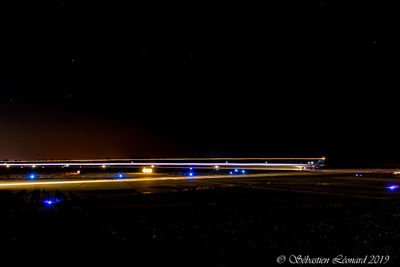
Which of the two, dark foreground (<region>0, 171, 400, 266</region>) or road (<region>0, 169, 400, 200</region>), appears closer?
dark foreground (<region>0, 171, 400, 266</region>)

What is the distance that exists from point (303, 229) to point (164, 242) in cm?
353

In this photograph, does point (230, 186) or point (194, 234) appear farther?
point (230, 186)

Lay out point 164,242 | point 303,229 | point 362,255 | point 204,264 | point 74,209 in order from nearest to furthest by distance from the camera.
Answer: point 204,264, point 362,255, point 164,242, point 303,229, point 74,209

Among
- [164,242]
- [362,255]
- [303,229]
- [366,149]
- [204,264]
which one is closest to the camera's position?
[204,264]

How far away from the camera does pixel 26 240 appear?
7.91 meters

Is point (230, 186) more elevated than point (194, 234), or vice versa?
point (230, 186)

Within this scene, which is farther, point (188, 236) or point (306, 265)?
point (188, 236)

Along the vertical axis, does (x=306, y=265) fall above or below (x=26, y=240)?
below

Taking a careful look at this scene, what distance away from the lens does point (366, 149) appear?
9519 centimetres

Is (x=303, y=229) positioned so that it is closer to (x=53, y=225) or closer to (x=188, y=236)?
(x=188, y=236)

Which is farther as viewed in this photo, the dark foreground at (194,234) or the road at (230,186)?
the road at (230,186)

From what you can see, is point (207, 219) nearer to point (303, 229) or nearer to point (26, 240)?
point (303, 229)

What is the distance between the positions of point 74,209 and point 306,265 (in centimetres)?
898

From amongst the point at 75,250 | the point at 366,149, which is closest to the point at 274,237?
the point at 75,250
